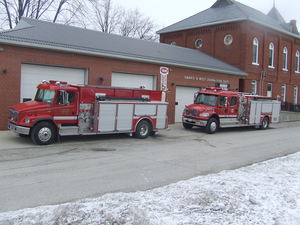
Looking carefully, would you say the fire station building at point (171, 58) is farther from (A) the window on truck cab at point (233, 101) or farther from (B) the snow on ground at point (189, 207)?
(B) the snow on ground at point (189, 207)

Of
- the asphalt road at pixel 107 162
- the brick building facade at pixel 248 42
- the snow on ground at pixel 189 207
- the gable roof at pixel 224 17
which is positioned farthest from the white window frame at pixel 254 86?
the snow on ground at pixel 189 207

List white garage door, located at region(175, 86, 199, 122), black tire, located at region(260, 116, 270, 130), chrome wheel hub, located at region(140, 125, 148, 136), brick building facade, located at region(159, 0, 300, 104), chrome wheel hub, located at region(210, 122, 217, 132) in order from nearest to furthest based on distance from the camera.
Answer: chrome wheel hub, located at region(140, 125, 148, 136) < chrome wheel hub, located at region(210, 122, 217, 132) < black tire, located at region(260, 116, 270, 130) < white garage door, located at region(175, 86, 199, 122) < brick building facade, located at region(159, 0, 300, 104)

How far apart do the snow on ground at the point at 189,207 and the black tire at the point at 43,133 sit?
21.5 ft

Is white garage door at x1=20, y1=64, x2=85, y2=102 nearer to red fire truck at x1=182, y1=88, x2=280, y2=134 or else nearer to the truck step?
the truck step

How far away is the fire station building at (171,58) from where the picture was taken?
14750 millimetres

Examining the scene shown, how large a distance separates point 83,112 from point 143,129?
3.09 meters

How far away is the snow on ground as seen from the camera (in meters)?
4.55

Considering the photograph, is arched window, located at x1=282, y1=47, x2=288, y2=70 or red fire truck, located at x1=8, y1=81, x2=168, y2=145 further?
arched window, located at x1=282, y1=47, x2=288, y2=70

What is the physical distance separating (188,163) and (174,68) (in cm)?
1241

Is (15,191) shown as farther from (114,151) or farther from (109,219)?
(114,151)

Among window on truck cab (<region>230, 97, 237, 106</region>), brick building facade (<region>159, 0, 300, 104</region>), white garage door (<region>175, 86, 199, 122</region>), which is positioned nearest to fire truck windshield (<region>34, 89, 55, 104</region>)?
window on truck cab (<region>230, 97, 237, 106</region>)

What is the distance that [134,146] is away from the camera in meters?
12.1

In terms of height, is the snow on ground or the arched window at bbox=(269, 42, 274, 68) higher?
the arched window at bbox=(269, 42, 274, 68)

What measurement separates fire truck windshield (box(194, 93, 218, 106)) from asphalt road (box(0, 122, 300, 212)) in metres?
3.14
